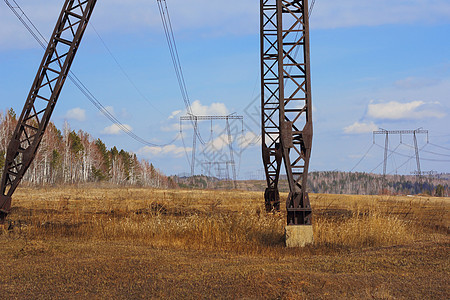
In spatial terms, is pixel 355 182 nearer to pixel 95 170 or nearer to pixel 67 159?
pixel 95 170

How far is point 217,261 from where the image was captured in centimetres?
982

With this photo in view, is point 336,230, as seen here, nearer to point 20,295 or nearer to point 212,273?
point 212,273

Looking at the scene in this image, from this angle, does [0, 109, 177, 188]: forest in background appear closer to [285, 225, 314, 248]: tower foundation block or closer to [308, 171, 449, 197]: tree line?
[285, 225, 314, 248]: tower foundation block

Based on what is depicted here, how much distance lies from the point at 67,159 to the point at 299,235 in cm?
8600

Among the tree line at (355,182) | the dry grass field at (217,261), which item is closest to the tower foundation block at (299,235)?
the dry grass field at (217,261)

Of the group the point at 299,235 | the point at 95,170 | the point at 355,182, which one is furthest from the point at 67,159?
the point at 355,182

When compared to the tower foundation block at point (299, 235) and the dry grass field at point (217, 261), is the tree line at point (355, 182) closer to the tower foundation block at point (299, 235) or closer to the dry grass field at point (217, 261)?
the dry grass field at point (217, 261)

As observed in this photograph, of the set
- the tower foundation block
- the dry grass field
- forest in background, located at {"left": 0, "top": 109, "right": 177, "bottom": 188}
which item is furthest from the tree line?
the tower foundation block

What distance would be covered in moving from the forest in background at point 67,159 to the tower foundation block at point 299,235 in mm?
52318

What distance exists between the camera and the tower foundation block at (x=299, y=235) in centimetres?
1194

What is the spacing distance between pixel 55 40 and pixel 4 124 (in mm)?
55939

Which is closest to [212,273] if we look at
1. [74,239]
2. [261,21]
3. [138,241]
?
A: [138,241]

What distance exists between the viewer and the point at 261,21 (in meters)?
20.1

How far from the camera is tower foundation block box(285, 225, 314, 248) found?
11938 mm
